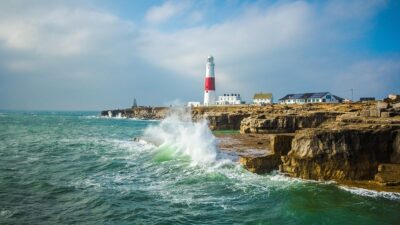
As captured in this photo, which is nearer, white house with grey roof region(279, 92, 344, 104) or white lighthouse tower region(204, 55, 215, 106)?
white lighthouse tower region(204, 55, 215, 106)

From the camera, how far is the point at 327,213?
1305 cm

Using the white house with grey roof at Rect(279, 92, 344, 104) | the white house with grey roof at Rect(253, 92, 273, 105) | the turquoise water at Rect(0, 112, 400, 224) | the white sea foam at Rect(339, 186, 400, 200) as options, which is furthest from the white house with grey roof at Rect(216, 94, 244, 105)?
the white sea foam at Rect(339, 186, 400, 200)

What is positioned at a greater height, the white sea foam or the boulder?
→ the boulder

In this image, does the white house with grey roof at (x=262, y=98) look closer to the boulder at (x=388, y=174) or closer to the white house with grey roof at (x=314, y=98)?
the white house with grey roof at (x=314, y=98)

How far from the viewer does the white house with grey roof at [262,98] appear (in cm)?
10738

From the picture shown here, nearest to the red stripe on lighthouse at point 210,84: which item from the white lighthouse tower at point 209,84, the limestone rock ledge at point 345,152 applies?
the white lighthouse tower at point 209,84

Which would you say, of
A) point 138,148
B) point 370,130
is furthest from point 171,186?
point 138,148

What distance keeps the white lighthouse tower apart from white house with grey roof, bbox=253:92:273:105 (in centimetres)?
2166

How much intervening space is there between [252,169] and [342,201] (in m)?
6.13

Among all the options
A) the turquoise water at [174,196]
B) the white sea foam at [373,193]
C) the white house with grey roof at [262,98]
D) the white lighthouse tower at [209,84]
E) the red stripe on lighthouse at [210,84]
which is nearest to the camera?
the turquoise water at [174,196]

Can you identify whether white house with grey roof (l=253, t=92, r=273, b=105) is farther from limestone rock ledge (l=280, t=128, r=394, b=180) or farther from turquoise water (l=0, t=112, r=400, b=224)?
limestone rock ledge (l=280, t=128, r=394, b=180)

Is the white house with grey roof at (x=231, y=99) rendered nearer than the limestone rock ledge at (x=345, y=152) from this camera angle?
No

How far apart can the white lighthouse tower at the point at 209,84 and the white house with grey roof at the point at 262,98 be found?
21655 mm

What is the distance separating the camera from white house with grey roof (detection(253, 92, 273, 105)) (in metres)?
107
